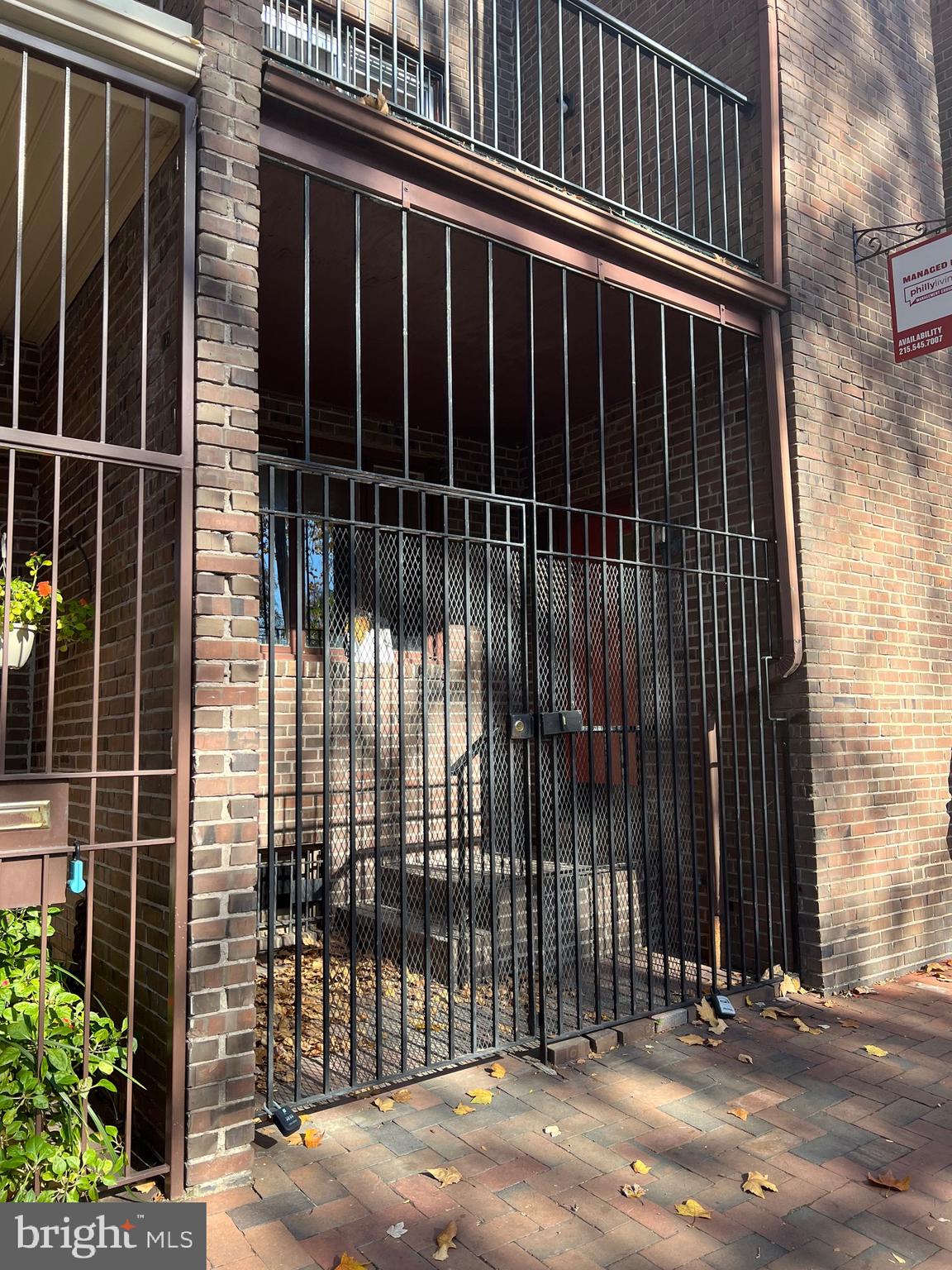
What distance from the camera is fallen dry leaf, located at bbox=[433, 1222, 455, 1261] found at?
8.79 ft

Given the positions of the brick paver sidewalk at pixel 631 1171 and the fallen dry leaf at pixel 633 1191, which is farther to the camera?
the fallen dry leaf at pixel 633 1191

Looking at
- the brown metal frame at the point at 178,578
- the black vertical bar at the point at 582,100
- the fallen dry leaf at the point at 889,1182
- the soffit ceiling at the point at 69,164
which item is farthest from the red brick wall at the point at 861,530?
the soffit ceiling at the point at 69,164

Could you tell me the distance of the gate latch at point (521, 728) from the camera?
4363 mm

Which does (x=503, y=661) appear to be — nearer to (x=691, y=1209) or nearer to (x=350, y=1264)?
(x=691, y=1209)

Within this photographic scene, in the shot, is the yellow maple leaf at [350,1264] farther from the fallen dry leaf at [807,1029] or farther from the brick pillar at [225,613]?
the fallen dry leaf at [807,1029]

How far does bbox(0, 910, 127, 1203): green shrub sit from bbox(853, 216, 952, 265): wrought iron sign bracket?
618 centimetres

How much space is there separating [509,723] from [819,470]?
2720 millimetres

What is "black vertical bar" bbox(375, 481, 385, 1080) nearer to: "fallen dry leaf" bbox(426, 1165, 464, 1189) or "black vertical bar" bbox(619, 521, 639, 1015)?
"fallen dry leaf" bbox(426, 1165, 464, 1189)

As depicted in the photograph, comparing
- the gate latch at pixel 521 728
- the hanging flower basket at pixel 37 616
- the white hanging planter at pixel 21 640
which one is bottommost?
the gate latch at pixel 521 728

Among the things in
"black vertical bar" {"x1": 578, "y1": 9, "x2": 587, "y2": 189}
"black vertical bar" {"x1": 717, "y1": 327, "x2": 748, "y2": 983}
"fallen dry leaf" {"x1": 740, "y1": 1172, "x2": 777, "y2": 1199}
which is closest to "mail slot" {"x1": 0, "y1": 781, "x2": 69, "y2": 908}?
"fallen dry leaf" {"x1": 740, "y1": 1172, "x2": 777, "y2": 1199}

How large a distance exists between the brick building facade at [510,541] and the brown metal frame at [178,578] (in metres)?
0.03

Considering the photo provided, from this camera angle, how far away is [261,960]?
6.02m

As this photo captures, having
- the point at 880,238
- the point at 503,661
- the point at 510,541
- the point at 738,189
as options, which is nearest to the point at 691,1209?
the point at 510,541

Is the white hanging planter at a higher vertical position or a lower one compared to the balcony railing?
lower
